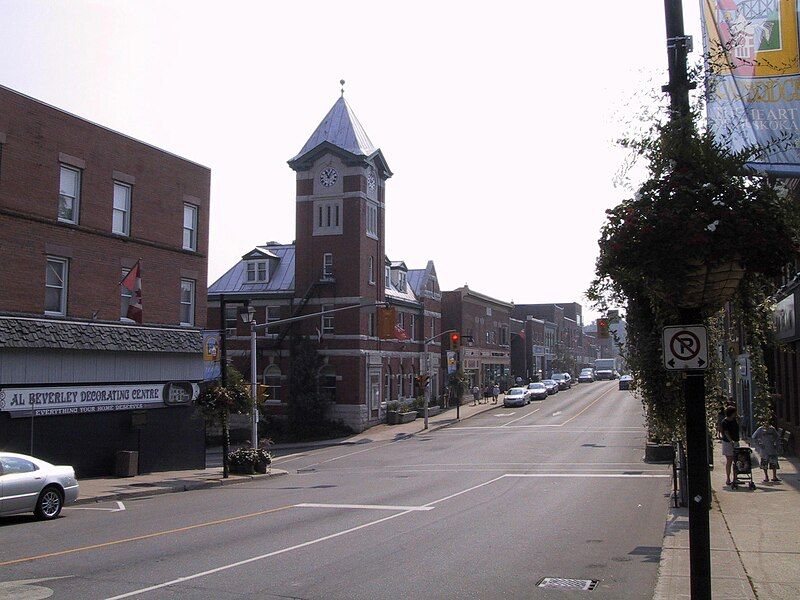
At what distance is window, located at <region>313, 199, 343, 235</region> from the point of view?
168 feet

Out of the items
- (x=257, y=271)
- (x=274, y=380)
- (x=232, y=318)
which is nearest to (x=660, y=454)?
(x=274, y=380)

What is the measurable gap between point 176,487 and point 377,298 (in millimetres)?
29970

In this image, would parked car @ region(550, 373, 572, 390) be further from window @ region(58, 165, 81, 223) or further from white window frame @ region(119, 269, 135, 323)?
window @ region(58, 165, 81, 223)

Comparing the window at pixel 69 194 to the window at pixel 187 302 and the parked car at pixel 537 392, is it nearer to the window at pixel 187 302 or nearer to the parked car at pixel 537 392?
the window at pixel 187 302

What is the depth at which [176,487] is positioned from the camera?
24.4m

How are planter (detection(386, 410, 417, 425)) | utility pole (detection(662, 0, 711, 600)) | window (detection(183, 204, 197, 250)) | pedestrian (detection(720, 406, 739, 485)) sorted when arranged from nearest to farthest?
1. utility pole (detection(662, 0, 711, 600))
2. pedestrian (detection(720, 406, 739, 485))
3. window (detection(183, 204, 197, 250))
4. planter (detection(386, 410, 417, 425))

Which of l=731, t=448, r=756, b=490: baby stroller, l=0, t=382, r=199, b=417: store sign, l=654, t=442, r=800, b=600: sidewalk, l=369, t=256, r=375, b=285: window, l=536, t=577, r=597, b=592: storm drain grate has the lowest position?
l=536, t=577, r=597, b=592: storm drain grate

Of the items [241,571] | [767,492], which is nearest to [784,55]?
[767,492]

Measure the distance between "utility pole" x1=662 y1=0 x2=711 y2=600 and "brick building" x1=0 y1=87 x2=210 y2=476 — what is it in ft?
69.4

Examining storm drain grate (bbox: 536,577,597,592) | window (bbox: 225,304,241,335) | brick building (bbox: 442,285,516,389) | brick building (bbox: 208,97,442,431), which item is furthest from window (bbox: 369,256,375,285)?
storm drain grate (bbox: 536,577,597,592)

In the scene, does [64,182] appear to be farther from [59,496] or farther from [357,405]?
[357,405]

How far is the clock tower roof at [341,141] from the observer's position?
51156 millimetres

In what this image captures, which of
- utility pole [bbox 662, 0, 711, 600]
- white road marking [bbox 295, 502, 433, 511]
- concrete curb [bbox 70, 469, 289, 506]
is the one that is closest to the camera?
utility pole [bbox 662, 0, 711, 600]

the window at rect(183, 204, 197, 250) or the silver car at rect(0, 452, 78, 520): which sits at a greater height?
the window at rect(183, 204, 197, 250)
